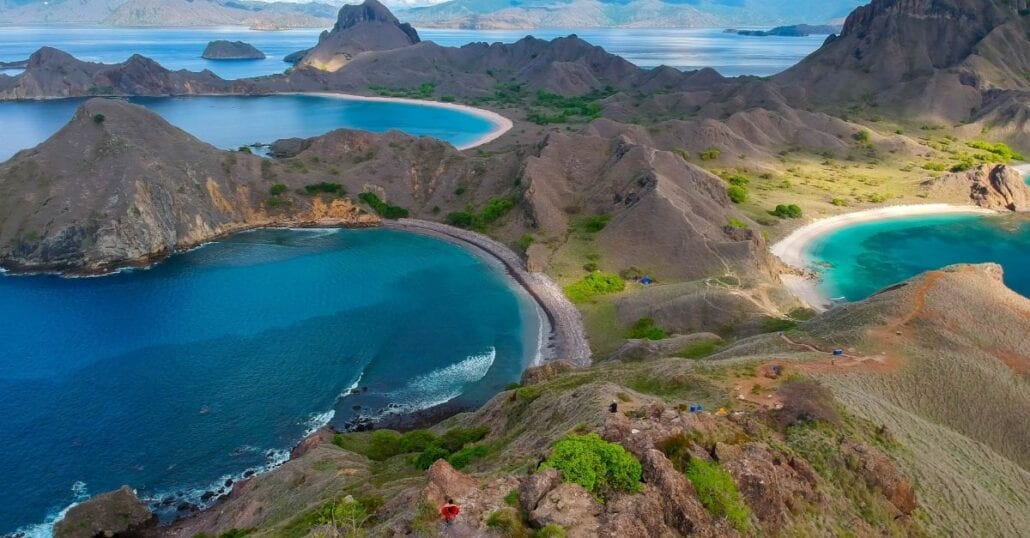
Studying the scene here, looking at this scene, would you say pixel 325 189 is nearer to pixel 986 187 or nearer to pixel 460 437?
pixel 460 437

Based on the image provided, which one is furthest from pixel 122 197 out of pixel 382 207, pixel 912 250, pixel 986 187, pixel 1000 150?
pixel 1000 150

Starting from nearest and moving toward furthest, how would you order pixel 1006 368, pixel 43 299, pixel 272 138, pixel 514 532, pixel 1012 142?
pixel 514 532 → pixel 1006 368 → pixel 43 299 → pixel 1012 142 → pixel 272 138

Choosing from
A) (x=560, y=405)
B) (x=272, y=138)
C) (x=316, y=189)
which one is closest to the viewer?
(x=560, y=405)

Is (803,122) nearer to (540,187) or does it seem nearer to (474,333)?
(540,187)

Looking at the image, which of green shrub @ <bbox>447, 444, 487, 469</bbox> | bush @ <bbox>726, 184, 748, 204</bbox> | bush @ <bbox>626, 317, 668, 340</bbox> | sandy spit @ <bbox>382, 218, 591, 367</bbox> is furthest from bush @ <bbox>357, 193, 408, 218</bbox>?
green shrub @ <bbox>447, 444, 487, 469</bbox>

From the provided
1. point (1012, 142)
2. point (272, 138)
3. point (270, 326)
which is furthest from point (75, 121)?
point (1012, 142)

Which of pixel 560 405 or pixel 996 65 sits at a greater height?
pixel 996 65
